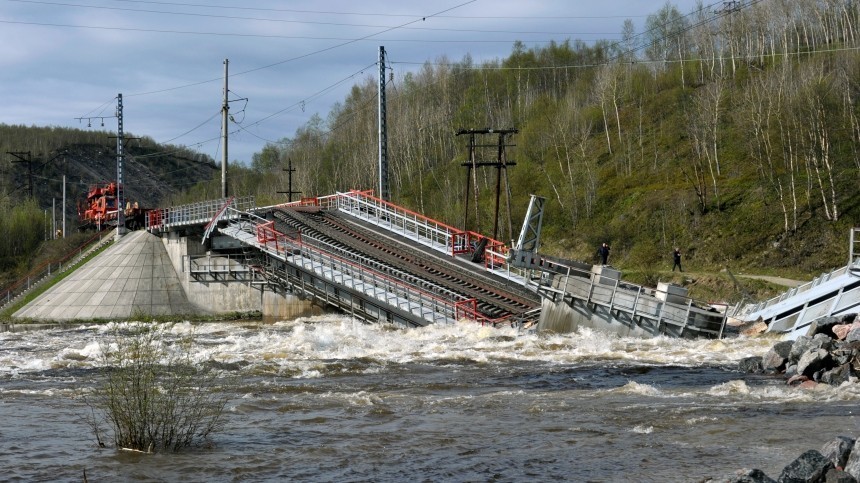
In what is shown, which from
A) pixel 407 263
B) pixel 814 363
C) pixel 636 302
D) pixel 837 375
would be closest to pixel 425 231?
pixel 407 263

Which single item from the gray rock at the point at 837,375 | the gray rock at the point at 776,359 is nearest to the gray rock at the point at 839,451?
the gray rock at the point at 837,375

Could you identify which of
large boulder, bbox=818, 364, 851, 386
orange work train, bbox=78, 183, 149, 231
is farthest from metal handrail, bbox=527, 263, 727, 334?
orange work train, bbox=78, 183, 149, 231

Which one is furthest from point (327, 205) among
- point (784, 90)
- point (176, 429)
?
point (176, 429)

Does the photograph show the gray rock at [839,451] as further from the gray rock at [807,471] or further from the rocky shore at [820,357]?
the rocky shore at [820,357]

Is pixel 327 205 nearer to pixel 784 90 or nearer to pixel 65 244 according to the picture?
pixel 65 244

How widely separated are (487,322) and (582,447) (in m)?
18.4

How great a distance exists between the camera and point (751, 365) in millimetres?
22375

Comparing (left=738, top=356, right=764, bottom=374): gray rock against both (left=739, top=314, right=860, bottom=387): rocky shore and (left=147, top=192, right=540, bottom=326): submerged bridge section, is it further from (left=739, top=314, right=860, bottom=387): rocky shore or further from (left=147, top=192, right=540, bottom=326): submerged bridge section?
(left=147, top=192, right=540, bottom=326): submerged bridge section

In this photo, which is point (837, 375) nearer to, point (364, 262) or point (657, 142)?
point (364, 262)

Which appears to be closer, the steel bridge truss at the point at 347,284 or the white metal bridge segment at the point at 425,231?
the steel bridge truss at the point at 347,284

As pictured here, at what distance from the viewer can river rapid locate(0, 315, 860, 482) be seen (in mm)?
13250

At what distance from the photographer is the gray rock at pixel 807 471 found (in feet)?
32.9

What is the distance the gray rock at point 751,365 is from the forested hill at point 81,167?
335 ft

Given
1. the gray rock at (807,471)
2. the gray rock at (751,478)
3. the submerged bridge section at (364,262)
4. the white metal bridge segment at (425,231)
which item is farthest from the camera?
the white metal bridge segment at (425,231)
